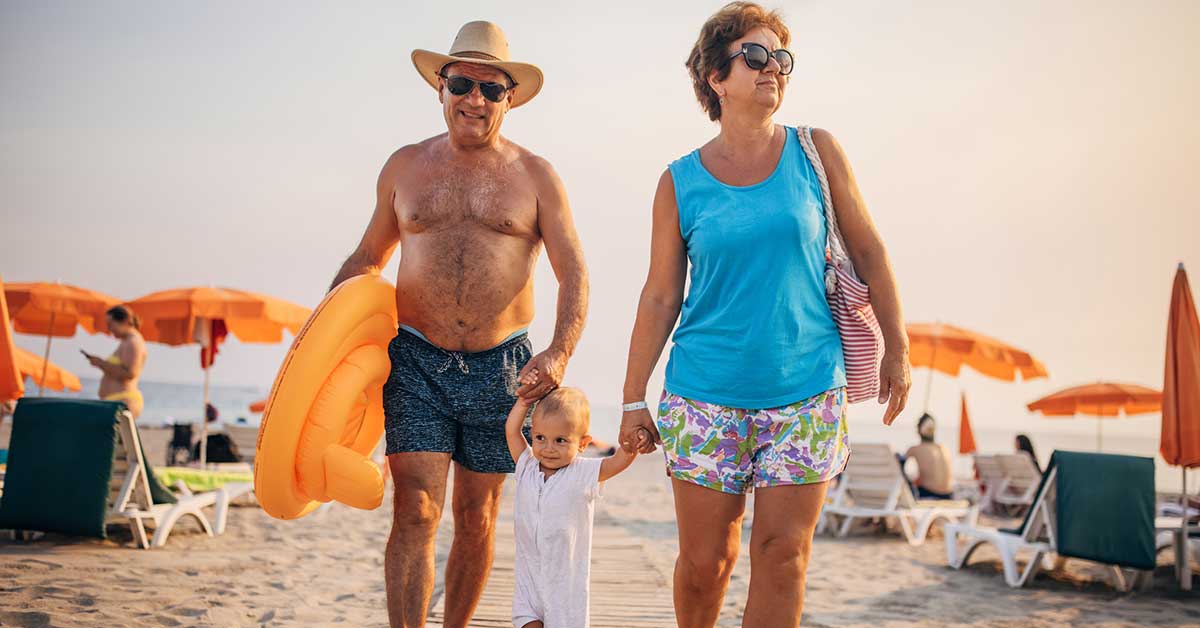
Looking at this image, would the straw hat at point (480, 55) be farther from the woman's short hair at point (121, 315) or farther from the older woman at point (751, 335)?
the woman's short hair at point (121, 315)

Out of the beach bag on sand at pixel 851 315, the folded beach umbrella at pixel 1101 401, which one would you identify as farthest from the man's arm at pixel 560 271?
the folded beach umbrella at pixel 1101 401

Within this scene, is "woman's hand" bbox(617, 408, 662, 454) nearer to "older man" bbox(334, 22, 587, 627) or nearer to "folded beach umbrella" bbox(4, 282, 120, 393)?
"older man" bbox(334, 22, 587, 627)

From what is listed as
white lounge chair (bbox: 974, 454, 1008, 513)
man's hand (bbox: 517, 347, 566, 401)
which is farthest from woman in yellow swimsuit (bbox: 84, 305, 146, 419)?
white lounge chair (bbox: 974, 454, 1008, 513)

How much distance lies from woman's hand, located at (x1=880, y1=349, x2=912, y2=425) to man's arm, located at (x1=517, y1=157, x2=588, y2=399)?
111 centimetres

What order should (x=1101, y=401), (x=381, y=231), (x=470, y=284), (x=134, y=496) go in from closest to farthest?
(x=470, y=284), (x=381, y=231), (x=134, y=496), (x=1101, y=401)

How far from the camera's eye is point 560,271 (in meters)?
3.63

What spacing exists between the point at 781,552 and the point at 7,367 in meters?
6.43

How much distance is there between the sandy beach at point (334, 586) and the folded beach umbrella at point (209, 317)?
11.4ft

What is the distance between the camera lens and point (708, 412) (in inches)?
110

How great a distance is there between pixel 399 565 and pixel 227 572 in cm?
343

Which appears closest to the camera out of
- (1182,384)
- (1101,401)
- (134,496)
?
(134,496)

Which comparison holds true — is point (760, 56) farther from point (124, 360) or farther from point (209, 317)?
point (209, 317)

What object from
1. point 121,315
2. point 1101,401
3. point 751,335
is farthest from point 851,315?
point 1101,401

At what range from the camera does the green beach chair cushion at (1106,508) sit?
6.55 metres
